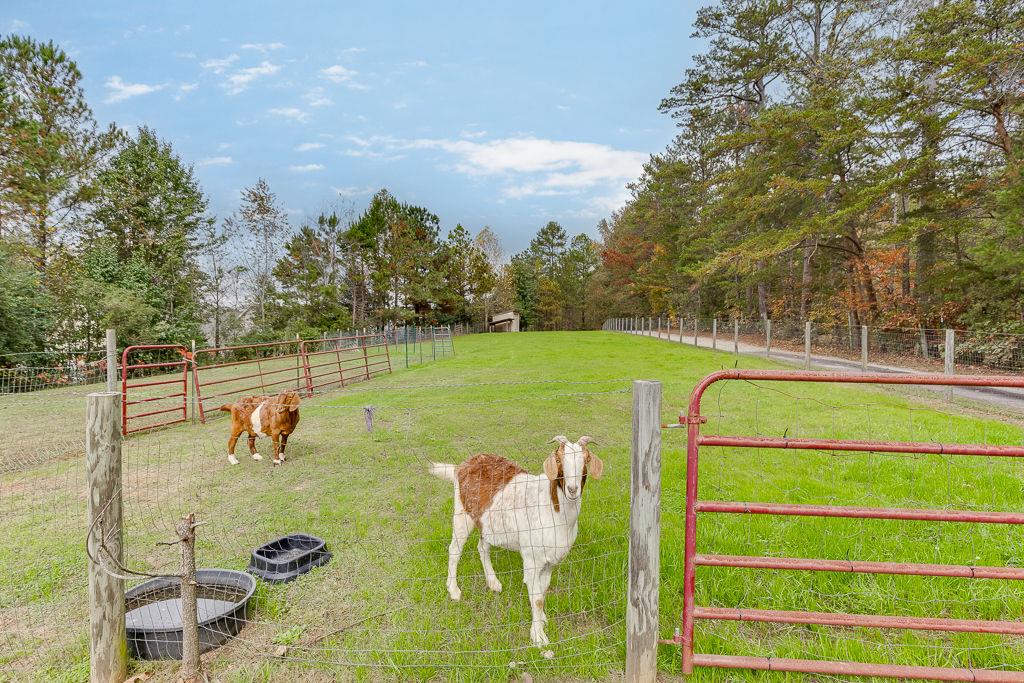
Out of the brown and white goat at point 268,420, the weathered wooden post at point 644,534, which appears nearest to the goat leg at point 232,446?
the brown and white goat at point 268,420

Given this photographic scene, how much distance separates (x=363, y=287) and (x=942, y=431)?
126 ft

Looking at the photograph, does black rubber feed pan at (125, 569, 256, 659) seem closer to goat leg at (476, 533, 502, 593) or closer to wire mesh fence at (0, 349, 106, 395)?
goat leg at (476, 533, 502, 593)

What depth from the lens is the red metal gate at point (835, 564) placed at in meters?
2.18

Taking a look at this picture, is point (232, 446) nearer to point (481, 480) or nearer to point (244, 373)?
point (481, 480)

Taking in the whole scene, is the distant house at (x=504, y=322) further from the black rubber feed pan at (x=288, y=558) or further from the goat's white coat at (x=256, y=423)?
the black rubber feed pan at (x=288, y=558)

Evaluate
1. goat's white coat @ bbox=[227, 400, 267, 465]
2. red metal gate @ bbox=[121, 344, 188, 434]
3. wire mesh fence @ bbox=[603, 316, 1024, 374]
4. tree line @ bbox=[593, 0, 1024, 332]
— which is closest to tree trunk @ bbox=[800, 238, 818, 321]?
tree line @ bbox=[593, 0, 1024, 332]

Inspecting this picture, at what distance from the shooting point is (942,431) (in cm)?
659

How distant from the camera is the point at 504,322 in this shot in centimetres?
5712

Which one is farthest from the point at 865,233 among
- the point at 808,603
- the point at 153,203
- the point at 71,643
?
the point at 153,203

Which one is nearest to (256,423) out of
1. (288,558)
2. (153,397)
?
(288,558)

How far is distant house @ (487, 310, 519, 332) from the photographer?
178 ft

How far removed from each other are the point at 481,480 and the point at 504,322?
5429 centimetres

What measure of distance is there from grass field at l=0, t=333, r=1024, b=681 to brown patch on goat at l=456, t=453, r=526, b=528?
625mm

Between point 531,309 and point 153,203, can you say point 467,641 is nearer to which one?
point 153,203
